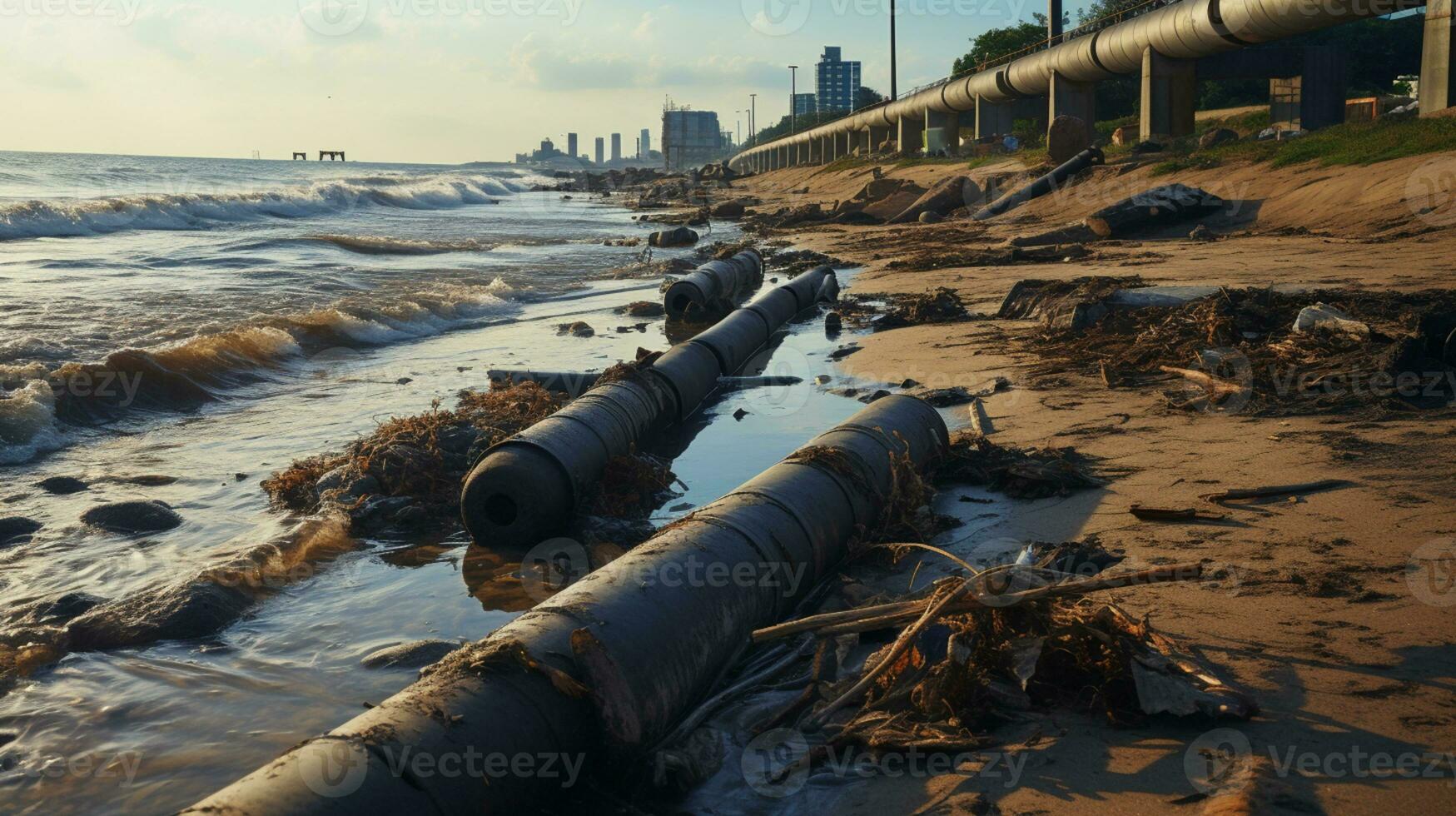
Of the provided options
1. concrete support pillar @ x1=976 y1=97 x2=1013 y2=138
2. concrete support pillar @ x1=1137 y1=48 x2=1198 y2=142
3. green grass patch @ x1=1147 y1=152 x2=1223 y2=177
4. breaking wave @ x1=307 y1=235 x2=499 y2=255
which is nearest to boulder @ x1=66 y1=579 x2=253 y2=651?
green grass patch @ x1=1147 y1=152 x2=1223 y2=177

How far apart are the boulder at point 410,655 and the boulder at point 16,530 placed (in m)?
3.22

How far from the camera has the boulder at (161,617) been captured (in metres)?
5.20

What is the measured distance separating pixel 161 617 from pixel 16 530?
220 centimetres

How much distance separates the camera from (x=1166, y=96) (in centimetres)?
2889

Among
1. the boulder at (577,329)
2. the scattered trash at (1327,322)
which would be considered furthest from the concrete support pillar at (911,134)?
the scattered trash at (1327,322)

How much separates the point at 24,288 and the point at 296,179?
69.4 metres

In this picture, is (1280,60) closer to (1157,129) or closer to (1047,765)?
(1157,129)

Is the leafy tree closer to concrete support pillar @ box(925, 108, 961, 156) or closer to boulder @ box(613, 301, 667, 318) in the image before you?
concrete support pillar @ box(925, 108, 961, 156)

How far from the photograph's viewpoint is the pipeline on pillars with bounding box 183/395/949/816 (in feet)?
10.2

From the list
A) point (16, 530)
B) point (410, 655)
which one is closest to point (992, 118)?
point (16, 530)

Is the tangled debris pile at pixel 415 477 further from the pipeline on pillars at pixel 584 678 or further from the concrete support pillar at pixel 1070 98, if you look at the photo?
the concrete support pillar at pixel 1070 98

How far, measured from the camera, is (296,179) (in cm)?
8262

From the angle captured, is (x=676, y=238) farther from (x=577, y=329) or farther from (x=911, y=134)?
(x=911, y=134)

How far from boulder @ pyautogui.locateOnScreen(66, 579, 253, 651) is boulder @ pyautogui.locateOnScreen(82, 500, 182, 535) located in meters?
1.27
